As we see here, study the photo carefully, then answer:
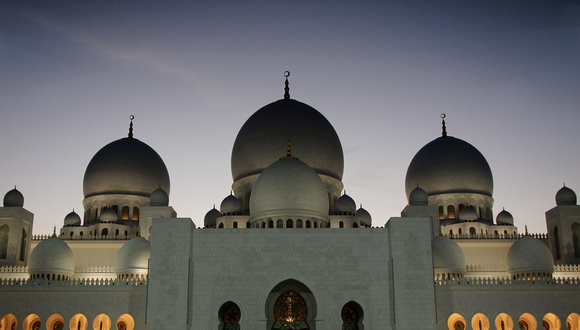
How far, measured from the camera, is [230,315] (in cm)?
1573

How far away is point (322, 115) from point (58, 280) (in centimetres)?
1147

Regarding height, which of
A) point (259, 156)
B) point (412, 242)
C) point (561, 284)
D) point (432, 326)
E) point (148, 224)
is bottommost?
point (432, 326)

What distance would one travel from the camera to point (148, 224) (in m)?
22.3

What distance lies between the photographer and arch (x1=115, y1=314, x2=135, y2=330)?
17.3 m

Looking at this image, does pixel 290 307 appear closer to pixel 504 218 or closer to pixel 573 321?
pixel 573 321

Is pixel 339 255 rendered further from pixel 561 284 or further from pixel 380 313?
pixel 561 284

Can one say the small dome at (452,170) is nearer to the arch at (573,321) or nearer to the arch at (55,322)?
the arch at (573,321)

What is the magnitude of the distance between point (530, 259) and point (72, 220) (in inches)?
685

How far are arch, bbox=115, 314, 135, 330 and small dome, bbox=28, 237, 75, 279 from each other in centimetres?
266

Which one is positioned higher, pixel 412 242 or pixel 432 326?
pixel 412 242

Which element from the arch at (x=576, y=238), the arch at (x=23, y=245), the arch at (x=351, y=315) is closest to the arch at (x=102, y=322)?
the arch at (x=23, y=245)

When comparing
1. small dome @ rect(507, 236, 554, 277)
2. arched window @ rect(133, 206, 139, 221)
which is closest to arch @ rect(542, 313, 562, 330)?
small dome @ rect(507, 236, 554, 277)

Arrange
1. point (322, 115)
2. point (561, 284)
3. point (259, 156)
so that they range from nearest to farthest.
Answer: point (561, 284) → point (259, 156) → point (322, 115)

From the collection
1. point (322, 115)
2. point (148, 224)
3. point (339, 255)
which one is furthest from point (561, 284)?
point (148, 224)
